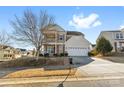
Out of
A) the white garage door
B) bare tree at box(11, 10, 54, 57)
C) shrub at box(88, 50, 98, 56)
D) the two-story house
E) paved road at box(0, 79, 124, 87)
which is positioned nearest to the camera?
paved road at box(0, 79, 124, 87)

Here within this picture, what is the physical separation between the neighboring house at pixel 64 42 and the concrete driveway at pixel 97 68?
0.25 metres

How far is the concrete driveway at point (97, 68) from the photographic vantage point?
197 inches

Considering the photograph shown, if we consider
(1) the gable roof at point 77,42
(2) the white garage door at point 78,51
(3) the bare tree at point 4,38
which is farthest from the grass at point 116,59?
(3) the bare tree at point 4,38

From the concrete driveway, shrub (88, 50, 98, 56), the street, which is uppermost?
shrub (88, 50, 98, 56)

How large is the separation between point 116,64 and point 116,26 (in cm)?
177

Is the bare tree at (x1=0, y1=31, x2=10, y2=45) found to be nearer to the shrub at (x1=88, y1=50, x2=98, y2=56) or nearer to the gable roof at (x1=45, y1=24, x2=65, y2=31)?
the gable roof at (x1=45, y1=24, x2=65, y2=31)

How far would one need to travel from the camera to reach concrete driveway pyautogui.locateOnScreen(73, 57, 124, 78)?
16.4 ft

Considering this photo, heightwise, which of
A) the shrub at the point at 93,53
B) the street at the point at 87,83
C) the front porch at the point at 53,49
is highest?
the front porch at the point at 53,49

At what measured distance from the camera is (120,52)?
19.6ft

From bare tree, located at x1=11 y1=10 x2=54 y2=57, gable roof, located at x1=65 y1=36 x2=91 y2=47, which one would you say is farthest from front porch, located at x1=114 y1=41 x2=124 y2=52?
bare tree, located at x1=11 y1=10 x2=54 y2=57

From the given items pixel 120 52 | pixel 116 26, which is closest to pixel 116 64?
pixel 120 52

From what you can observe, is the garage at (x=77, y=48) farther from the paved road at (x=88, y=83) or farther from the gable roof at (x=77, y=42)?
the paved road at (x=88, y=83)

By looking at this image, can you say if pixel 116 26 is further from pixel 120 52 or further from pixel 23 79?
pixel 23 79

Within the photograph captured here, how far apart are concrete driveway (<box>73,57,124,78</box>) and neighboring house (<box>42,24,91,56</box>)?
0.25m
